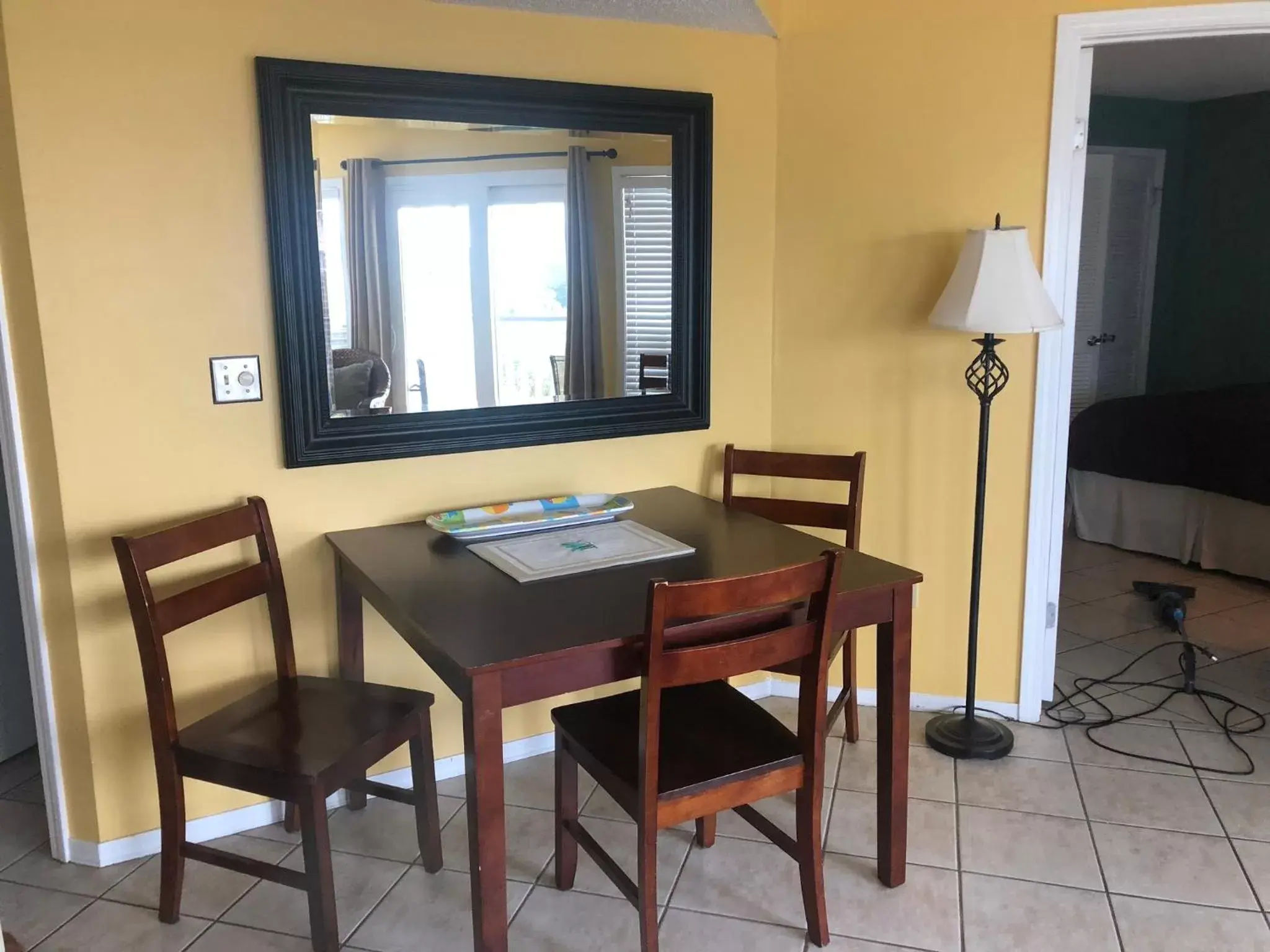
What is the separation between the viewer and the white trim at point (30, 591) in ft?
7.03

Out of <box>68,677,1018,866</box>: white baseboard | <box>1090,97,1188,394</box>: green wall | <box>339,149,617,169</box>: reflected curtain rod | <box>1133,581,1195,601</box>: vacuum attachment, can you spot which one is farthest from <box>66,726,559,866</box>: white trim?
<box>1090,97,1188,394</box>: green wall

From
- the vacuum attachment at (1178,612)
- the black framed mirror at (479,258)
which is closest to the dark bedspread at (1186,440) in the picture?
the vacuum attachment at (1178,612)

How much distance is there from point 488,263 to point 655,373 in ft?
1.88

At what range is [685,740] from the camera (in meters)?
1.98

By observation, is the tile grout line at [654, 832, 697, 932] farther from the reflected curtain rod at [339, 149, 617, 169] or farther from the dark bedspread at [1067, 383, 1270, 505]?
the dark bedspread at [1067, 383, 1270, 505]

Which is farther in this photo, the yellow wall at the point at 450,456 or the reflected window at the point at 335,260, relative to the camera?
the reflected window at the point at 335,260

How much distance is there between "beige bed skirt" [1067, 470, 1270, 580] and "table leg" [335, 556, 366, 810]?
12.0 ft

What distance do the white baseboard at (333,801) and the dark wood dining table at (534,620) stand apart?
19 centimetres

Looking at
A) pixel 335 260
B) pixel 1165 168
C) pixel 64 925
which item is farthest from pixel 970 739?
pixel 1165 168

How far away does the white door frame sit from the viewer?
257cm

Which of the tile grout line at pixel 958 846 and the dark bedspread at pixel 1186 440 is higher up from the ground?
the dark bedspread at pixel 1186 440

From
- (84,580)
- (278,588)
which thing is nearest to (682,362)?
(278,588)

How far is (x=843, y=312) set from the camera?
2.92 metres

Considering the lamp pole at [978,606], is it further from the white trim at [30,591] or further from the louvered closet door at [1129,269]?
the louvered closet door at [1129,269]
